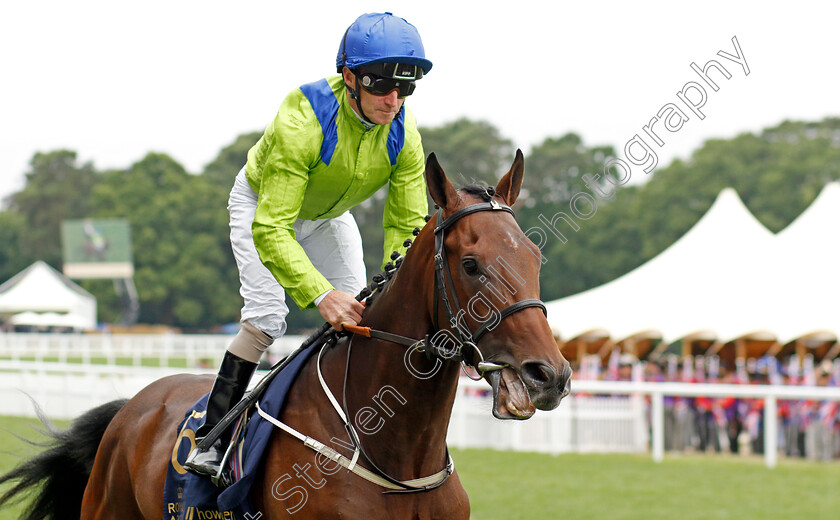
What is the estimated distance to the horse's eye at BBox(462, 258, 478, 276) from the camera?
2766mm

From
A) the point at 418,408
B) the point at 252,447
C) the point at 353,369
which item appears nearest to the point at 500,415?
the point at 418,408

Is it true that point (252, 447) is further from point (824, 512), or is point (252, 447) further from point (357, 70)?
point (824, 512)

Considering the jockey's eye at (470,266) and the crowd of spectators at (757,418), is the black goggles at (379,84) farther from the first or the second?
the crowd of spectators at (757,418)

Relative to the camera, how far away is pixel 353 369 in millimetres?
3240

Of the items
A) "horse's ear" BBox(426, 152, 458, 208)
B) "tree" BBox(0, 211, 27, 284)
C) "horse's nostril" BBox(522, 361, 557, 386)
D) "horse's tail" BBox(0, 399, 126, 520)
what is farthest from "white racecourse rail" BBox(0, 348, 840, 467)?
"tree" BBox(0, 211, 27, 284)

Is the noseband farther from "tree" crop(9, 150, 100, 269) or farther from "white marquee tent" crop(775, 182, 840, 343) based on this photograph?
"tree" crop(9, 150, 100, 269)

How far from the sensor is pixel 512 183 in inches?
121

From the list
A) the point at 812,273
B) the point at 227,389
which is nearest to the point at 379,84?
the point at 227,389

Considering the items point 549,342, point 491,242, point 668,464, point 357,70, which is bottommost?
point 668,464

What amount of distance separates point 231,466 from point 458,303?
1200 mm

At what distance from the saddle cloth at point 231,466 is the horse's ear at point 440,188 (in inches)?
34.8

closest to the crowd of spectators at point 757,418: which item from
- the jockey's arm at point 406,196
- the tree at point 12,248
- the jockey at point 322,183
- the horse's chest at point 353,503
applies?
the jockey's arm at point 406,196

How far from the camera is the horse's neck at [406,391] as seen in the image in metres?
3.04

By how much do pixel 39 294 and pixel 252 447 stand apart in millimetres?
36903
